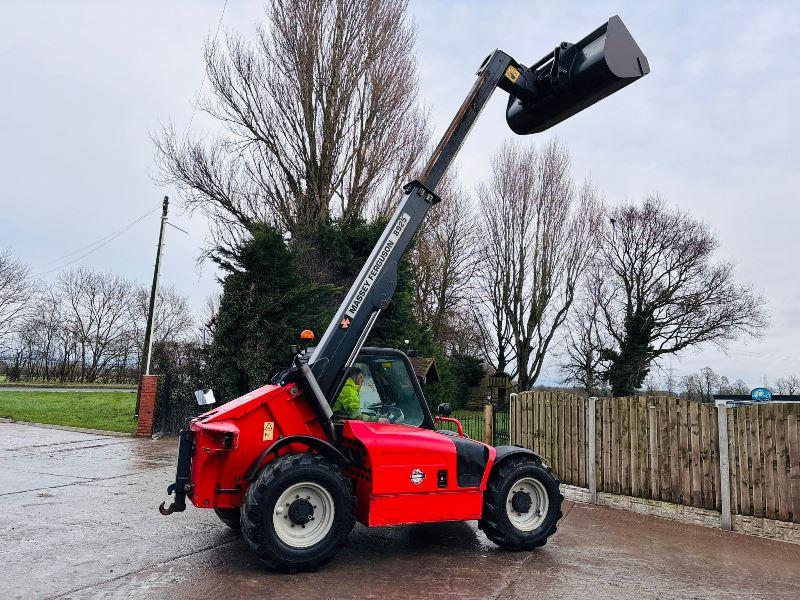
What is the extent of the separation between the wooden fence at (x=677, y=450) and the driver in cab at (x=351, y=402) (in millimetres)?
4075

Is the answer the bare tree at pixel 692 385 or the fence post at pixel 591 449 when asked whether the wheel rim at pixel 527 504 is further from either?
the bare tree at pixel 692 385

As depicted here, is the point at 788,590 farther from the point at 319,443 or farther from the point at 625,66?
the point at 625,66

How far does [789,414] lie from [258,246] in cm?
1088

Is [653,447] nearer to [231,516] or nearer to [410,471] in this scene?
[410,471]

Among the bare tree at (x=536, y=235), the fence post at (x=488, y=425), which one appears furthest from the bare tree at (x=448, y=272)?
the fence post at (x=488, y=425)

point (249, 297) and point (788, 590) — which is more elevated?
point (249, 297)

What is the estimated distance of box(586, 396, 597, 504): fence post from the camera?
862cm

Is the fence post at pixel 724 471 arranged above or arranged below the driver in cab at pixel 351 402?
below

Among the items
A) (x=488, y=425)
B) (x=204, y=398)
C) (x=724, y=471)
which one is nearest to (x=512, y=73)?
(x=204, y=398)

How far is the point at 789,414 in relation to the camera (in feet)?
22.0

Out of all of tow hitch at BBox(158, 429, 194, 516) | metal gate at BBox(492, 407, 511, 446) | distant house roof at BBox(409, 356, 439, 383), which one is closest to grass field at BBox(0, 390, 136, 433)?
distant house roof at BBox(409, 356, 439, 383)

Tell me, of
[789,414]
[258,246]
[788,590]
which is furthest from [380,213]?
[788,590]

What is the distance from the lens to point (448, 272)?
3098cm

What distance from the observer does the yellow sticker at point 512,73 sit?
634 centimetres
